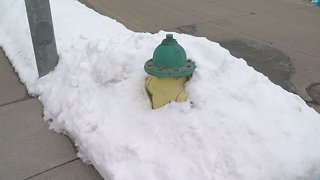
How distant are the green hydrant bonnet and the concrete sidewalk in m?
0.90

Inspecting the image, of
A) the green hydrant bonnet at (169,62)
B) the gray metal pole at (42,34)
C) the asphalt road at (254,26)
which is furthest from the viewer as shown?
the asphalt road at (254,26)

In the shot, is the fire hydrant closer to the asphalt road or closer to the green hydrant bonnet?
the green hydrant bonnet

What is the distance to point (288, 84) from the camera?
4.34m

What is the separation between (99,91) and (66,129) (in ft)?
1.43

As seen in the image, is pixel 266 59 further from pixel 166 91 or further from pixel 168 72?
pixel 168 72

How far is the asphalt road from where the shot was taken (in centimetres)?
482

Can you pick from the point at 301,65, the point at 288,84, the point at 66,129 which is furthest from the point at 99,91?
the point at 301,65

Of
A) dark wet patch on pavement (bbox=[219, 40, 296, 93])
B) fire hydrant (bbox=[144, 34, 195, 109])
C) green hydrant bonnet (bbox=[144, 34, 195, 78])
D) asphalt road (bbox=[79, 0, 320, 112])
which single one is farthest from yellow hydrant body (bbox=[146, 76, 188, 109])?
dark wet patch on pavement (bbox=[219, 40, 296, 93])

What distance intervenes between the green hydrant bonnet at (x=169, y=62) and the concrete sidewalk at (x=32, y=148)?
2.96 feet

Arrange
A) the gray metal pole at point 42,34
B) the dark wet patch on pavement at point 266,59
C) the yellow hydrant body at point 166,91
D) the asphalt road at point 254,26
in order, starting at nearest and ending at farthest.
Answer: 1. the yellow hydrant body at point 166,91
2. the gray metal pole at point 42,34
3. the dark wet patch on pavement at point 266,59
4. the asphalt road at point 254,26

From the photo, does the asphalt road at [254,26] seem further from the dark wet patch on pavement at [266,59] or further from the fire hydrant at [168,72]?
the fire hydrant at [168,72]

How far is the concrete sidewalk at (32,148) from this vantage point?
284cm

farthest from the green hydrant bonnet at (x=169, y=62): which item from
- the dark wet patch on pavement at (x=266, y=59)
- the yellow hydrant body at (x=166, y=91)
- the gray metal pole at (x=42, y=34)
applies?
the dark wet patch on pavement at (x=266, y=59)

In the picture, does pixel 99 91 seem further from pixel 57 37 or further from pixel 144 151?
pixel 57 37
